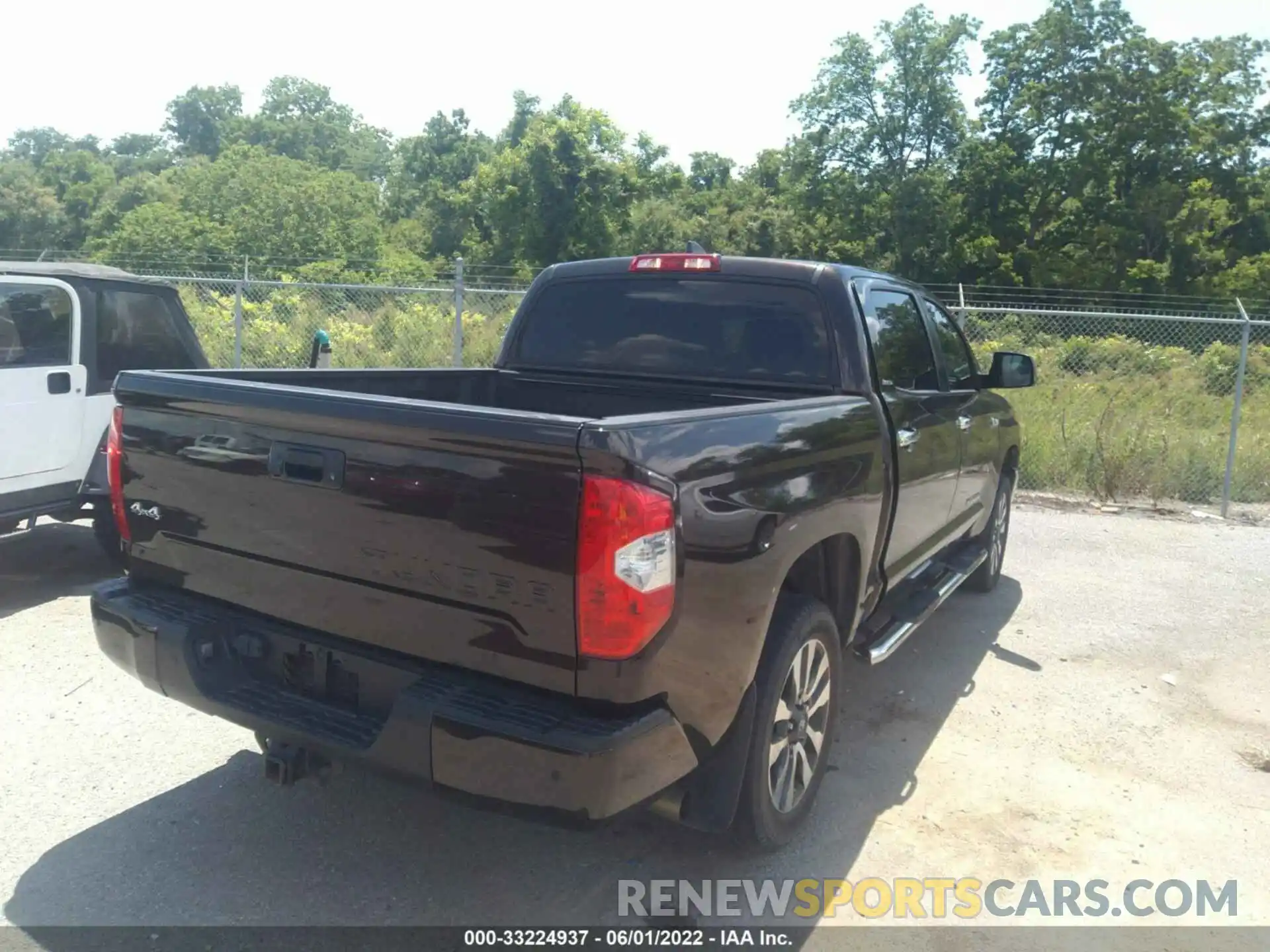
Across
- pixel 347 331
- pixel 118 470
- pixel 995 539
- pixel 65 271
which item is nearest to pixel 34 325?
pixel 65 271

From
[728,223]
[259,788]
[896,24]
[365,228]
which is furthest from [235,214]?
[259,788]

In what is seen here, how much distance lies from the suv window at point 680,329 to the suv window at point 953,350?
137 centimetres

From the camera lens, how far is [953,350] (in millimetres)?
5656

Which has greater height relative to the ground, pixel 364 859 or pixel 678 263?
pixel 678 263

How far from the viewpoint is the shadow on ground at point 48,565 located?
5859mm

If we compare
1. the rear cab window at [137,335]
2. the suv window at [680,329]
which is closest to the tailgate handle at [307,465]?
the suv window at [680,329]

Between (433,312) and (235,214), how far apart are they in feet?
102

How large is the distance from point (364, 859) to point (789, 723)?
145 cm

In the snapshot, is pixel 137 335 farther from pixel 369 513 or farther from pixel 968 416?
pixel 968 416

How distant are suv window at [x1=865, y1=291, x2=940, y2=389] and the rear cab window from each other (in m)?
4.24

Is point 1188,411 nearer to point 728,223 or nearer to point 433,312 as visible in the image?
point 433,312

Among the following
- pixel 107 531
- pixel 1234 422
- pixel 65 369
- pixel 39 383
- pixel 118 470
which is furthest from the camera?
pixel 1234 422

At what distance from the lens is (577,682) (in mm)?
2465

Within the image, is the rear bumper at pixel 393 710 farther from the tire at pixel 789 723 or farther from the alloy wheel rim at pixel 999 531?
the alloy wheel rim at pixel 999 531
